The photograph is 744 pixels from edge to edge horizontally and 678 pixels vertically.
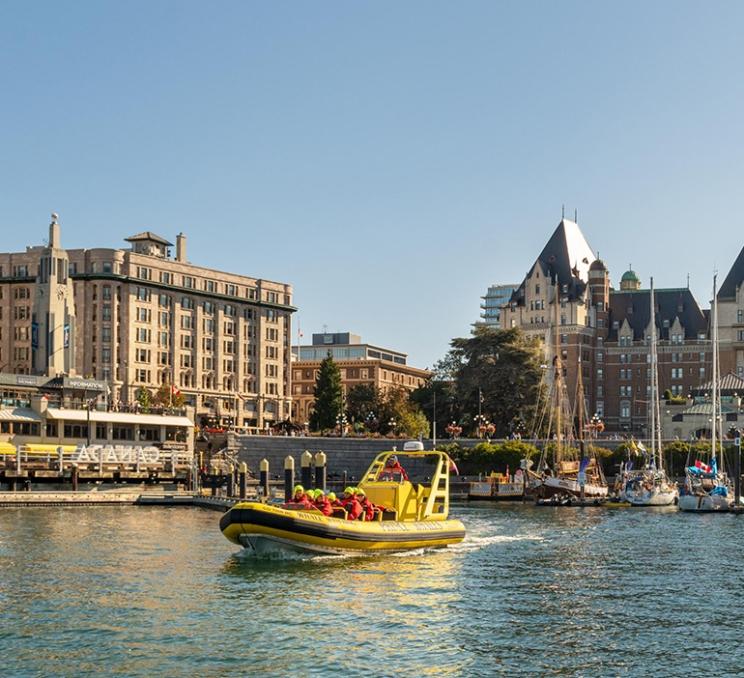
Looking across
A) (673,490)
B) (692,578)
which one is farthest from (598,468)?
(692,578)

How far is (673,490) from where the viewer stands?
366 ft

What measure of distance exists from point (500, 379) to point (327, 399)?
891 inches

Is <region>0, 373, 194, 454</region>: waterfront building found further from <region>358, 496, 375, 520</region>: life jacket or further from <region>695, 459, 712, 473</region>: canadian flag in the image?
<region>358, 496, 375, 520</region>: life jacket

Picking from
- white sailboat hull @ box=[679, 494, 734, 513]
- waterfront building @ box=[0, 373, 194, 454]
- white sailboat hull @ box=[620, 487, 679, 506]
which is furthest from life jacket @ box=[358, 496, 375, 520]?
waterfront building @ box=[0, 373, 194, 454]

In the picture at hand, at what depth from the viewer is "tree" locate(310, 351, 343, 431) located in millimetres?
171750

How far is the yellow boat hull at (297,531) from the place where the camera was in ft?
178

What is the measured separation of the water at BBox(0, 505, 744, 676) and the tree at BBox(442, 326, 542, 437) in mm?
102027

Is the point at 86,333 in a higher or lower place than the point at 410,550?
higher

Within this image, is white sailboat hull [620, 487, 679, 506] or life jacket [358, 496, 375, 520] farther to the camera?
white sailboat hull [620, 487, 679, 506]

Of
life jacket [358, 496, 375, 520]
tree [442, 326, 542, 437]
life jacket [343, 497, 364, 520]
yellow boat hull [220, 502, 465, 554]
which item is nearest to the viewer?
yellow boat hull [220, 502, 465, 554]

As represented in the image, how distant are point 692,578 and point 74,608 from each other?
25.0 m

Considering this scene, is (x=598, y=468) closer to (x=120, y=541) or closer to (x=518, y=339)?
(x=518, y=339)

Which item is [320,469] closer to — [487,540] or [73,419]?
[487,540]

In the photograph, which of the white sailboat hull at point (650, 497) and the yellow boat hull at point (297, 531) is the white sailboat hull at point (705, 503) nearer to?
the white sailboat hull at point (650, 497)
